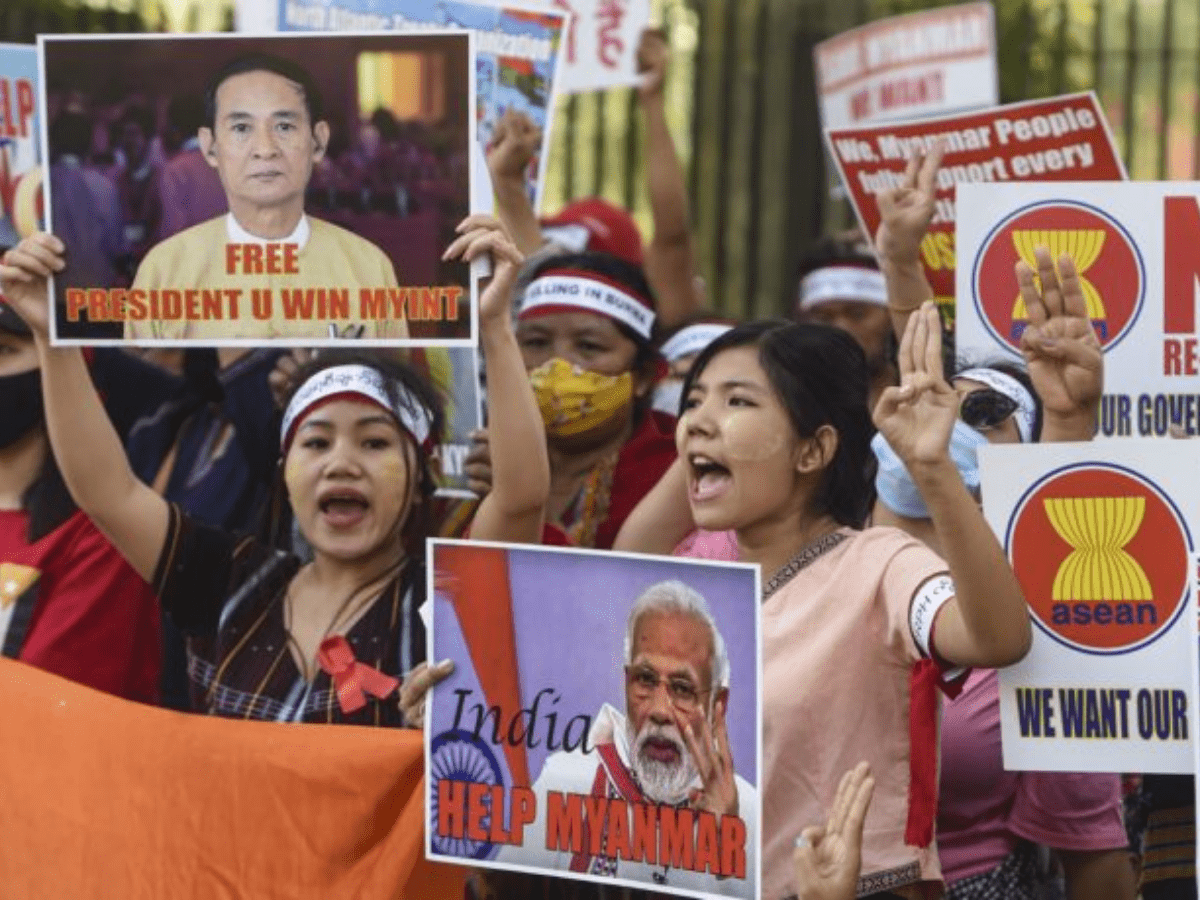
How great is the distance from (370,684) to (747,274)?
19.7 ft

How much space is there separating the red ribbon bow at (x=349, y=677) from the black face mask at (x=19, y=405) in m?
0.98

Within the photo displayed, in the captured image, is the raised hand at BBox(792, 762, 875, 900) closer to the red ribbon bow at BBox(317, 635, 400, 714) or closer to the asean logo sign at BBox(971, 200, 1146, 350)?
the red ribbon bow at BBox(317, 635, 400, 714)

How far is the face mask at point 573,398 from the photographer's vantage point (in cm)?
607

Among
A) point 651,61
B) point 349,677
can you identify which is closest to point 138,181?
point 349,677

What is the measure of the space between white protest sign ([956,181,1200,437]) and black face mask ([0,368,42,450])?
1912mm

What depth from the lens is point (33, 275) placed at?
17.3 ft

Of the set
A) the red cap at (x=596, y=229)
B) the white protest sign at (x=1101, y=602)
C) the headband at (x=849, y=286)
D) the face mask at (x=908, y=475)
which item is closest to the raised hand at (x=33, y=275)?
the face mask at (x=908, y=475)

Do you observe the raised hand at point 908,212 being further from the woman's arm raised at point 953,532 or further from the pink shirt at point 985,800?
the woman's arm raised at point 953,532

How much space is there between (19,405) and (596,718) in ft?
5.49

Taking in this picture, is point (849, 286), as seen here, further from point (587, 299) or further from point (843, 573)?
point (843, 573)

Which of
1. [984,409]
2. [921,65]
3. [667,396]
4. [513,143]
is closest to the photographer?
[984,409]

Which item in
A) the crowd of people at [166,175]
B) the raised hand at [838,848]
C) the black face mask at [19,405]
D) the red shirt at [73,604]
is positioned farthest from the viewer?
the black face mask at [19,405]

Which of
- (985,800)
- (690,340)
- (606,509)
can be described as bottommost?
(985,800)

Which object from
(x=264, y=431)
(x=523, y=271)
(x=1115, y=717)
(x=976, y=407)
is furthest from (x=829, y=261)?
(x=1115, y=717)
